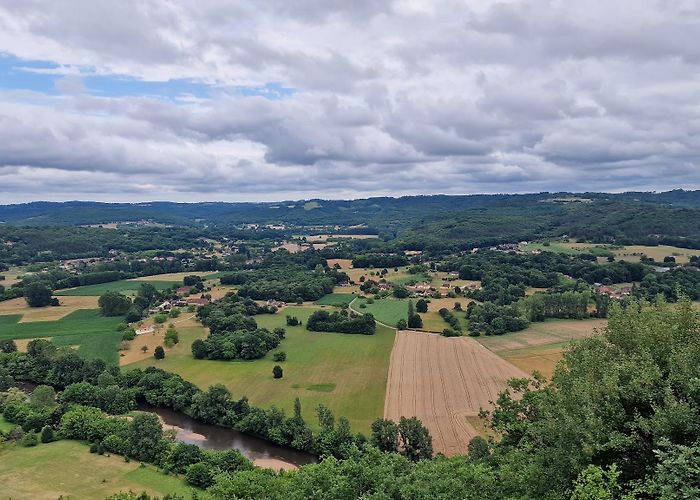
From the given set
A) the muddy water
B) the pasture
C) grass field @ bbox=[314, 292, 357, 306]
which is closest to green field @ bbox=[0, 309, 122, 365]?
the muddy water

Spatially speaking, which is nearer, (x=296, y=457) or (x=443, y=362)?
(x=296, y=457)

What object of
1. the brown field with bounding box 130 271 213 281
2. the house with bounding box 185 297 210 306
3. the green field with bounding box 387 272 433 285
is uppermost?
the green field with bounding box 387 272 433 285

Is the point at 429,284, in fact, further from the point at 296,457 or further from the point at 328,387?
the point at 296,457

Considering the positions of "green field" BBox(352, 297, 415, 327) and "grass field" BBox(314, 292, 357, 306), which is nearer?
"green field" BBox(352, 297, 415, 327)

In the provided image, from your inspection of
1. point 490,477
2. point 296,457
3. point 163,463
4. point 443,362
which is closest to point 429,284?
point 443,362

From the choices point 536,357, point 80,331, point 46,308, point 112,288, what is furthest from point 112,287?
point 536,357

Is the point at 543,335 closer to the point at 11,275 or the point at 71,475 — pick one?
the point at 71,475

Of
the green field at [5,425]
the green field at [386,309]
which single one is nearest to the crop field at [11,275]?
the green field at [5,425]

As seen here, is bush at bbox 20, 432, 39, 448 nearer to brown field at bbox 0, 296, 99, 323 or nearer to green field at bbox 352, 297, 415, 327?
brown field at bbox 0, 296, 99, 323
